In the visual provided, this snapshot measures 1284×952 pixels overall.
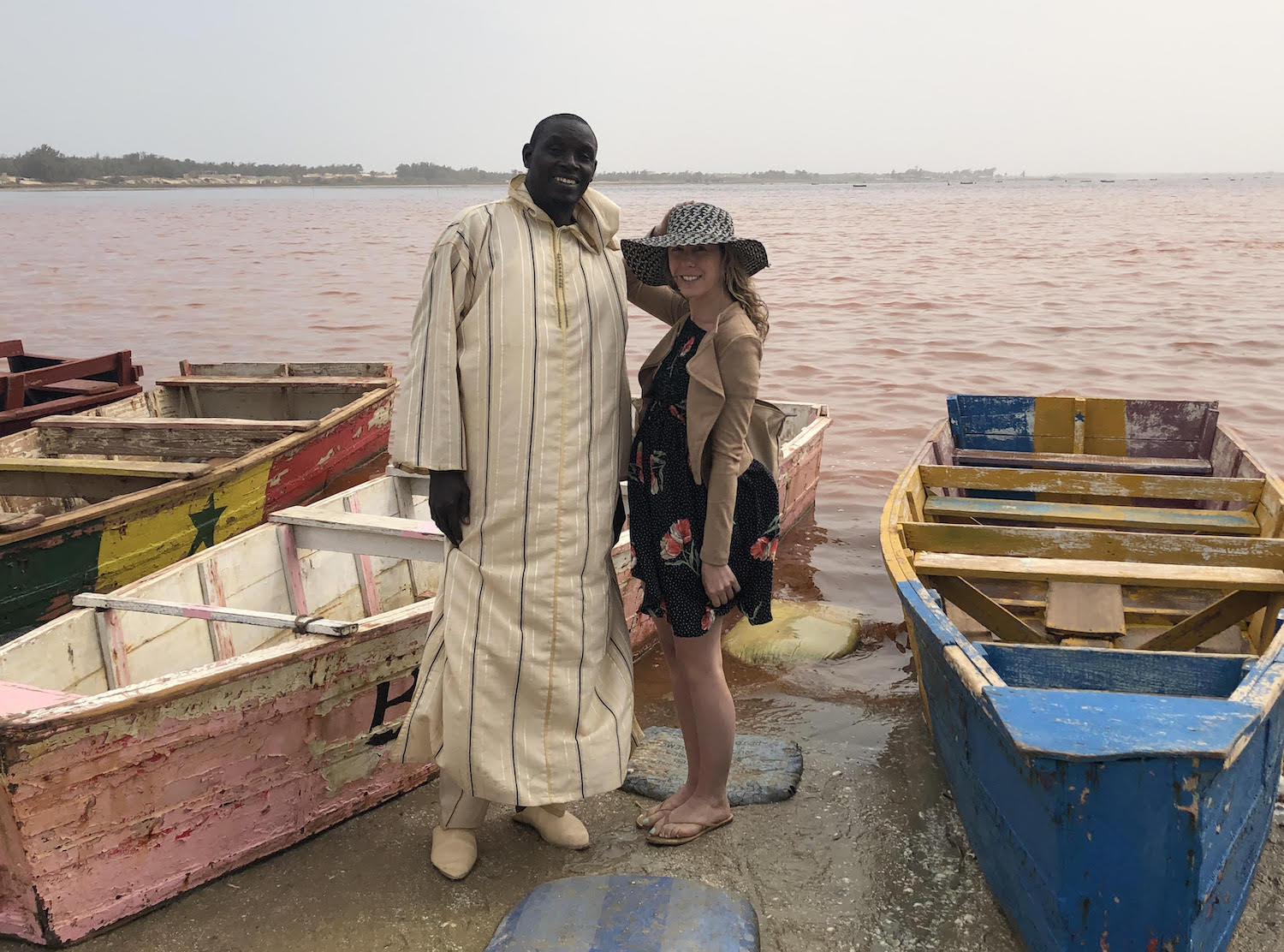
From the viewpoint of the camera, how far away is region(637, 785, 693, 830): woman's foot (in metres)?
3.36

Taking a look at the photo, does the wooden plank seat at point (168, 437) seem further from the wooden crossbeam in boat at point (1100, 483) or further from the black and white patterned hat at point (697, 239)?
the black and white patterned hat at point (697, 239)

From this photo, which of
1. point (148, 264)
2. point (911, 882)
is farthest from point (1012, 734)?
point (148, 264)

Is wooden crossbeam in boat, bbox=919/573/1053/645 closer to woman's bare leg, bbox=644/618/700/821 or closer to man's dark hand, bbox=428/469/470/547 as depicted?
woman's bare leg, bbox=644/618/700/821

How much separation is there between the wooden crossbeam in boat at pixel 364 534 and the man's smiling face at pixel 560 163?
58.8 inches

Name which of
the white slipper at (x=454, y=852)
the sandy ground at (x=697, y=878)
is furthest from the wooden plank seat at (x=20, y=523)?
the white slipper at (x=454, y=852)

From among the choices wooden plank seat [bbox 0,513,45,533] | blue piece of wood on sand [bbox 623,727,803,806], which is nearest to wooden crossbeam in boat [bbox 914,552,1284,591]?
blue piece of wood on sand [bbox 623,727,803,806]

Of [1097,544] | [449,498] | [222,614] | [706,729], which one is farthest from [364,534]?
[1097,544]

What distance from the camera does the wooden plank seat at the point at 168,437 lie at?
6.35 meters

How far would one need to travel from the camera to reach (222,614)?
11.0 feet

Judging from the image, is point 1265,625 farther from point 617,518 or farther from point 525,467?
point 525,467

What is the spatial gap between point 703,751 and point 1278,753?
158cm

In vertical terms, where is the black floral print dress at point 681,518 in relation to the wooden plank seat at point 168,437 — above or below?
above

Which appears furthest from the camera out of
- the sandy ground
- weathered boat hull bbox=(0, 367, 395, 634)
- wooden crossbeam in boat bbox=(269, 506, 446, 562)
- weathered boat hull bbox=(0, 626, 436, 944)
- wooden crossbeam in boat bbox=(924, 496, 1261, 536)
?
weathered boat hull bbox=(0, 367, 395, 634)

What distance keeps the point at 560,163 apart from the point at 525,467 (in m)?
0.78
